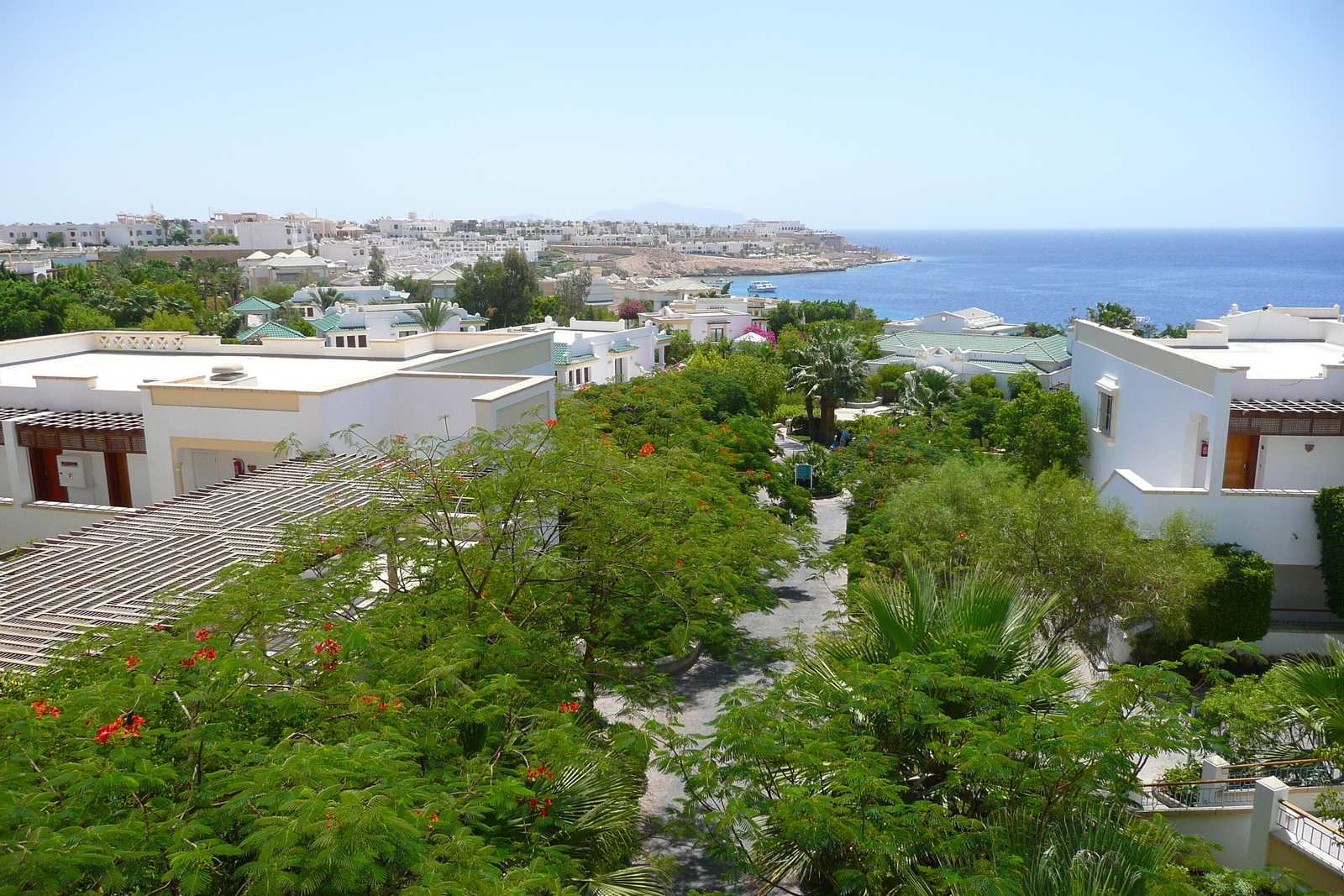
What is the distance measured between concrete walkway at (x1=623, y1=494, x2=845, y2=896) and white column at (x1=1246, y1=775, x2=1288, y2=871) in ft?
18.3

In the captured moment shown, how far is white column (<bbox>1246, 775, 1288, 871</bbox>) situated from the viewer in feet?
36.8

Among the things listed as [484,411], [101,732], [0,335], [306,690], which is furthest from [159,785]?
[0,335]

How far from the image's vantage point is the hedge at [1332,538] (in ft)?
60.3

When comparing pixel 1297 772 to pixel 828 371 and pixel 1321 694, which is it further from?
pixel 828 371

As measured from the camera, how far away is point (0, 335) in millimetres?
60000

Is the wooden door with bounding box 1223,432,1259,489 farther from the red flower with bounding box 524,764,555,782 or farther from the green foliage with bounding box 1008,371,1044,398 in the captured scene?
the red flower with bounding box 524,764,555,782

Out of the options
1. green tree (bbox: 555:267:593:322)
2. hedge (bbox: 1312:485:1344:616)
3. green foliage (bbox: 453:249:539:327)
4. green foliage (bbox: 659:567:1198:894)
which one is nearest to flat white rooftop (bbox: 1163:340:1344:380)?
hedge (bbox: 1312:485:1344:616)

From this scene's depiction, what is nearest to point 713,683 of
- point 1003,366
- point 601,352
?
point 601,352

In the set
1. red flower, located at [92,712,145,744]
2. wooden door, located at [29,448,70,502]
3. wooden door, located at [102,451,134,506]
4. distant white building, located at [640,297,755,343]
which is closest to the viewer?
red flower, located at [92,712,145,744]

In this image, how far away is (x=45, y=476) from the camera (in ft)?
61.7

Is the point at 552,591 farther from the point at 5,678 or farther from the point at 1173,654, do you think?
the point at 1173,654

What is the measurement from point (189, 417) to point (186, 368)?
21.7ft

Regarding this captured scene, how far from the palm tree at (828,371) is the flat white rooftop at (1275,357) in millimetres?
14245

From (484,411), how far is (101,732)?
11339mm
